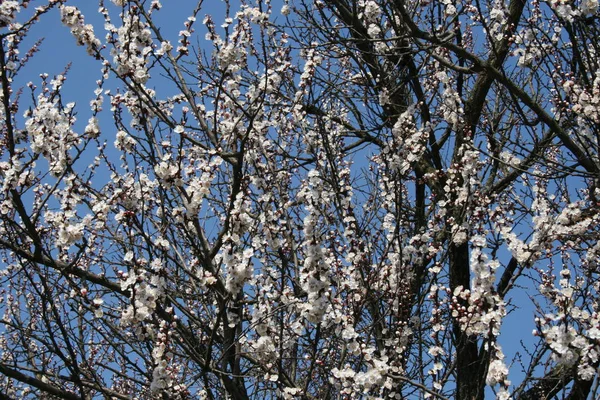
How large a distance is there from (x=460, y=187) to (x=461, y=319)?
7.34 ft

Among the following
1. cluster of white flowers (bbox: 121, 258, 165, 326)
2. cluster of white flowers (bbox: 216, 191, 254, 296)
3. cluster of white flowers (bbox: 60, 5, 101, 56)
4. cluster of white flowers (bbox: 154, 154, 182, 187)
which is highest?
cluster of white flowers (bbox: 60, 5, 101, 56)

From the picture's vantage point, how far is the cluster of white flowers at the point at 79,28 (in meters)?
4.69

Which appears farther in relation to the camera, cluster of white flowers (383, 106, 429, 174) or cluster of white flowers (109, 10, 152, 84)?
cluster of white flowers (383, 106, 429, 174)

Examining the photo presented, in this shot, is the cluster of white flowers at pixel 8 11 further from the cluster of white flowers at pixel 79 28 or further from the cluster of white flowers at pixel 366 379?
the cluster of white flowers at pixel 366 379

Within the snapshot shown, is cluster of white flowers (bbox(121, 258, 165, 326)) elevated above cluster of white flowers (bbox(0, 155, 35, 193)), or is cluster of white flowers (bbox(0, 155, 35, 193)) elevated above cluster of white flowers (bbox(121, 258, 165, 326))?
cluster of white flowers (bbox(0, 155, 35, 193))

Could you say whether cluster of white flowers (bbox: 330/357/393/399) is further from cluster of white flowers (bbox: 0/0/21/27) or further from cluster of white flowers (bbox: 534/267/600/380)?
cluster of white flowers (bbox: 0/0/21/27)

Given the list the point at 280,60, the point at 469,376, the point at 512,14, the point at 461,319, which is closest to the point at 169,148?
the point at 461,319

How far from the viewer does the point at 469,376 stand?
19.4ft

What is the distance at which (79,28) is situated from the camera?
4727 millimetres

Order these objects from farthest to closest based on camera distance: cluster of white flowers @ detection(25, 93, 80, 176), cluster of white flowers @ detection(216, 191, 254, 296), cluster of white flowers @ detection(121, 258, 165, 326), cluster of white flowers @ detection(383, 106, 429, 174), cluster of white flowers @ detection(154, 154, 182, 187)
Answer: cluster of white flowers @ detection(383, 106, 429, 174) < cluster of white flowers @ detection(25, 93, 80, 176) < cluster of white flowers @ detection(154, 154, 182, 187) < cluster of white flowers @ detection(216, 191, 254, 296) < cluster of white flowers @ detection(121, 258, 165, 326)

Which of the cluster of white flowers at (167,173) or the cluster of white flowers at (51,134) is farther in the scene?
the cluster of white flowers at (51,134)

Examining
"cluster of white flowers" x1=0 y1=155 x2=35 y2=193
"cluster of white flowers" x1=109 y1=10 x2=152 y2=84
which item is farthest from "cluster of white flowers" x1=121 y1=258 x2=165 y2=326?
"cluster of white flowers" x1=109 y1=10 x2=152 y2=84

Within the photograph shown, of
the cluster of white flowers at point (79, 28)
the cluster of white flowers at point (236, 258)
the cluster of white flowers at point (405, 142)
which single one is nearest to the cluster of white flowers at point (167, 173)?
the cluster of white flowers at point (236, 258)

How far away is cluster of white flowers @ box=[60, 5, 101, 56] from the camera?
4.69m
